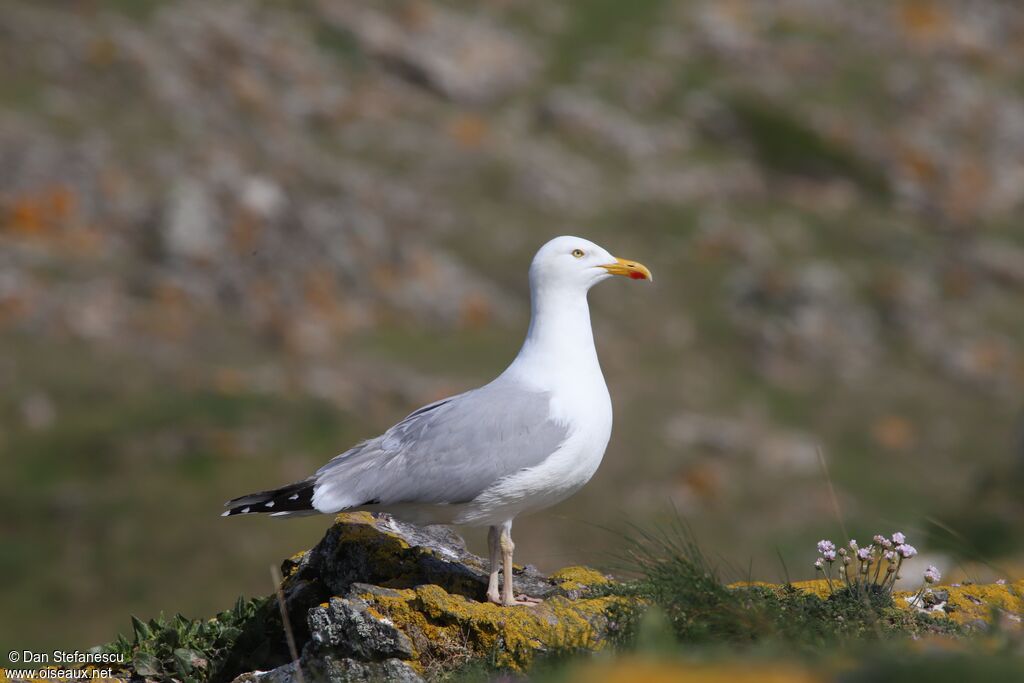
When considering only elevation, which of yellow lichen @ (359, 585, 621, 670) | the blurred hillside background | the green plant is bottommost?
yellow lichen @ (359, 585, 621, 670)

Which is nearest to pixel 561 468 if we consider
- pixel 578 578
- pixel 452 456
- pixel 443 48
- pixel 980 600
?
pixel 452 456

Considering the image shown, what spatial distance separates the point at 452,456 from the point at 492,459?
0.92ft

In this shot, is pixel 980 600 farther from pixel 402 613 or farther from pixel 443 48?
pixel 443 48

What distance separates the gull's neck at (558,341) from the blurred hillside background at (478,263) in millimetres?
5433

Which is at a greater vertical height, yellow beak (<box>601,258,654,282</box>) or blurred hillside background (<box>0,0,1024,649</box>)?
blurred hillside background (<box>0,0,1024,649</box>)

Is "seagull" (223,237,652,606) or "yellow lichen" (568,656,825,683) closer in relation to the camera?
"yellow lichen" (568,656,825,683)

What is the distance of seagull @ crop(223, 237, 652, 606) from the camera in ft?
24.0

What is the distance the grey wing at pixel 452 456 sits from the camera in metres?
7.30

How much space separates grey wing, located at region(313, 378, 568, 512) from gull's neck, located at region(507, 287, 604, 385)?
26cm

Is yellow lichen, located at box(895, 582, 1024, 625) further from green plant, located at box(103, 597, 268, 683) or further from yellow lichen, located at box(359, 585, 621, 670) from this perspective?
green plant, located at box(103, 597, 268, 683)

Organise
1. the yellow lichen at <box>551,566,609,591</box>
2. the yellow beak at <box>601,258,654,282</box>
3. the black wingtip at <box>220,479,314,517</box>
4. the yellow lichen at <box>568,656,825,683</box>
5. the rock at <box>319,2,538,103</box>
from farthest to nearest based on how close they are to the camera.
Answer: the rock at <box>319,2,538,103</box> → the yellow beak at <box>601,258,654,282</box> → the yellow lichen at <box>551,566,609,591</box> → the black wingtip at <box>220,479,314,517</box> → the yellow lichen at <box>568,656,825,683</box>

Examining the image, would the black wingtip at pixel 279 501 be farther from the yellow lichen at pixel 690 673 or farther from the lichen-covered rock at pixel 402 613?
the yellow lichen at pixel 690 673

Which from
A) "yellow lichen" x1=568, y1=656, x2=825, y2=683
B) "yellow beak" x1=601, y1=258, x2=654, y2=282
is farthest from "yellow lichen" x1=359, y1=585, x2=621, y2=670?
"yellow lichen" x1=568, y1=656, x2=825, y2=683

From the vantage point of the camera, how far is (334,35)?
108 ft
